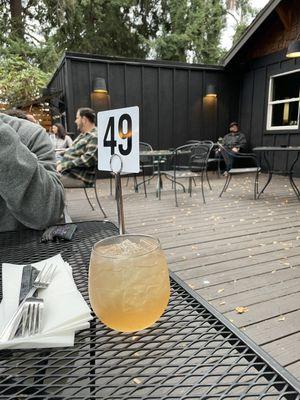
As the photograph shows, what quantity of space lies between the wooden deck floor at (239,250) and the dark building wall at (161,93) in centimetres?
316

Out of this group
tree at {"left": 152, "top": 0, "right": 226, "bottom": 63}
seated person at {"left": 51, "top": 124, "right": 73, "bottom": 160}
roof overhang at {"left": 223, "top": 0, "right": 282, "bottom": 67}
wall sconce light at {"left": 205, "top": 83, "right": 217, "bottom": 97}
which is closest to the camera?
seated person at {"left": 51, "top": 124, "right": 73, "bottom": 160}

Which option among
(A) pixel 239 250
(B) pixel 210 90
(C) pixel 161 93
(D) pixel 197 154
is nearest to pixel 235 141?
(B) pixel 210 90

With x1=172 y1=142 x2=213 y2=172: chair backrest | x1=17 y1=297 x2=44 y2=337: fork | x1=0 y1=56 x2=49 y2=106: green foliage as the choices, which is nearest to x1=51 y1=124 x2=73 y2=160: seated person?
x1=172 y1=142 x2=213 y2=172: chair backrest

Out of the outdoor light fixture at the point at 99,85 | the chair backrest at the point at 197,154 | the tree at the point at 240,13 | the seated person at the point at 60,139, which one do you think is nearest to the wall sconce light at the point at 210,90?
the outdoor light fixture at the point at 99,85

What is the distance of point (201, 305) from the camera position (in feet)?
1.67

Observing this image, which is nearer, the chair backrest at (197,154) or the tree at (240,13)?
the chair backrest at (197,154)

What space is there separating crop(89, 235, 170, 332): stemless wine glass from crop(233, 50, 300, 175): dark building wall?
274 inches

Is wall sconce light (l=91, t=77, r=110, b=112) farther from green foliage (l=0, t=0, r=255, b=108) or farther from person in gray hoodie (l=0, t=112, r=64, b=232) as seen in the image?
person in gray hoodie (l=0, t=112, r=64, b=232)

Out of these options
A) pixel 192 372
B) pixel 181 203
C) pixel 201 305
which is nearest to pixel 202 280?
pixel 201 305

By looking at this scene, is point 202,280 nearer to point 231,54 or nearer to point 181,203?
point 181,203

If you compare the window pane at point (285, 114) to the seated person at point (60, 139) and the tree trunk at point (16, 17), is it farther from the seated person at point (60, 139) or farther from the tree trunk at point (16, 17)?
the tree trunk at point (16, 17)

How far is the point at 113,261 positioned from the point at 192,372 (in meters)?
0.17

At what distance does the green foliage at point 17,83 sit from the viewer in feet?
29.5

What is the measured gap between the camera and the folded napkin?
0.40 metres
